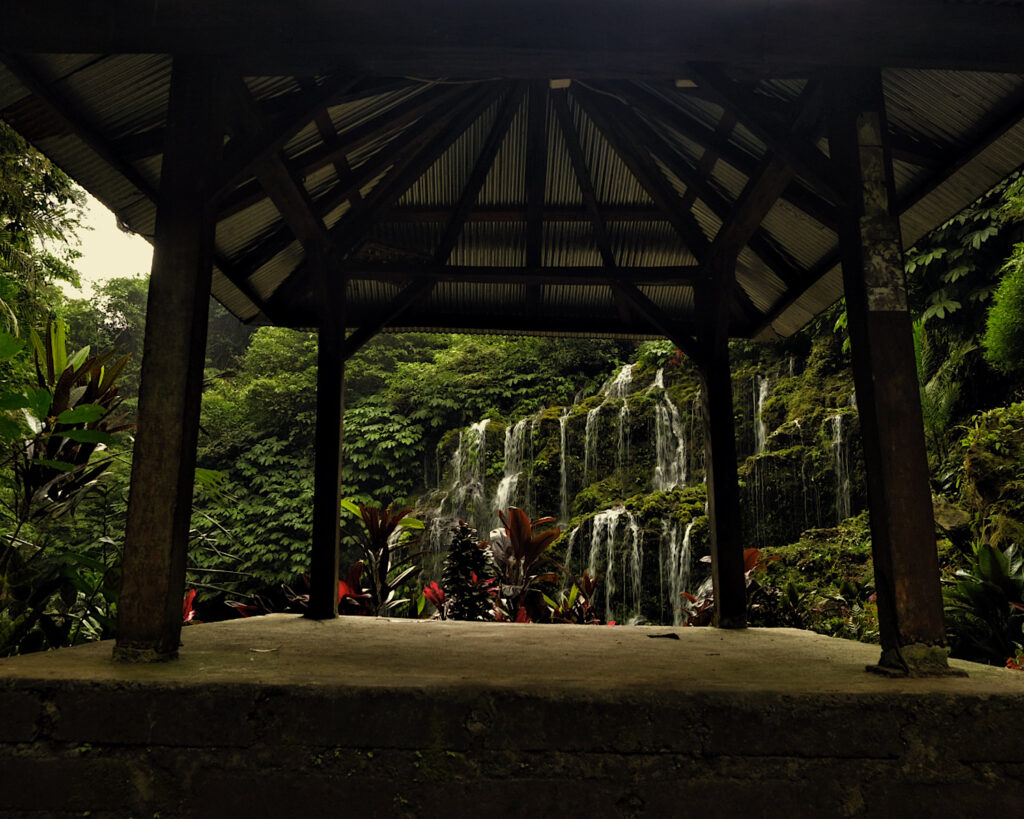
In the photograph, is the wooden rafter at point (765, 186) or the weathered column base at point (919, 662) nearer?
the weathered column base at point (919, 662)

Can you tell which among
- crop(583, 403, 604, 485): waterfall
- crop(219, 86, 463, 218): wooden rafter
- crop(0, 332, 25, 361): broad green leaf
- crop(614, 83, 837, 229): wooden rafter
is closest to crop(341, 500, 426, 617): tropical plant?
crop(219, 86, 463, 218): wooden rafter

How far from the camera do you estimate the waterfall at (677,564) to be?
9.95 meters

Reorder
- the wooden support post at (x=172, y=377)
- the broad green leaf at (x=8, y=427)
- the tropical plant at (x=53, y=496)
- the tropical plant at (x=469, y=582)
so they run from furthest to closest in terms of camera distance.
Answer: the tropical plant at (x=469, y=582) < the tropical plant at (x=53, y=496) < the broad green leaf at (x=8, y=427) < the wooden support post at (x=172, y=377)

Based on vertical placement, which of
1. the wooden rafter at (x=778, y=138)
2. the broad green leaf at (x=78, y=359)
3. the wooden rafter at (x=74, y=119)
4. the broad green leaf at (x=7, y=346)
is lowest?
Result: the broad green leaf at (x=7, y=346)

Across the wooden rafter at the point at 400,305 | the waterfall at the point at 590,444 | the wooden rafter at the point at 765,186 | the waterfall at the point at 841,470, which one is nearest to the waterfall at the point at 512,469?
the waterfall at the point at 590,444

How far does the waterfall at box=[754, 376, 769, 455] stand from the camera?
12.2m

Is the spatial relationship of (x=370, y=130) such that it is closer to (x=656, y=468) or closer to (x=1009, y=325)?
(x=1009, y=325)

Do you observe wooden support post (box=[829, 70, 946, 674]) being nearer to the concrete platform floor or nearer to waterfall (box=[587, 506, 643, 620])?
the concrete platform floor

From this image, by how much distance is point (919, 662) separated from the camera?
2279 mm

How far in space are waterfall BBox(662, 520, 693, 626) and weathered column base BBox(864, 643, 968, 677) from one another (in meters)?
7.79

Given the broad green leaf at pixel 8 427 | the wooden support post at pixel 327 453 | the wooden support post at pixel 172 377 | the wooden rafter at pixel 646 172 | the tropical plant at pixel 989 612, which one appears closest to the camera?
the wooden support post at pixel 172 377

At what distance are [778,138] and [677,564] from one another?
26.9 ft

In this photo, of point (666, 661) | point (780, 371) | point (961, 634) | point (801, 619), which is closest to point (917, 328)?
point (780, 371)

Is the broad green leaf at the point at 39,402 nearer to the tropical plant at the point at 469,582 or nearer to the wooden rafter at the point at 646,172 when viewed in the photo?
the wooden rafter at the point at 646,172
